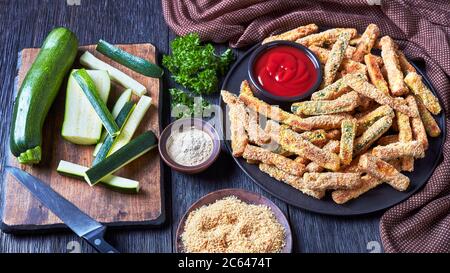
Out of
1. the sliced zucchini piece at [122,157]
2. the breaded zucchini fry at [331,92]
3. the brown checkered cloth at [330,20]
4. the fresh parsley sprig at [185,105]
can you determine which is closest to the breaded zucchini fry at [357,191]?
the breaded zucchini fry at [331,92]

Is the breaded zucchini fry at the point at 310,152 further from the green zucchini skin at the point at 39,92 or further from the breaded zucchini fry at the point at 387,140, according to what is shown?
the green zucchini skin at the point at 39,92

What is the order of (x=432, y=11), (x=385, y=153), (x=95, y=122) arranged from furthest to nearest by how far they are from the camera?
1. (x=432, y=11)
2. (x=95, y=122)
3. (x=385, y=153)

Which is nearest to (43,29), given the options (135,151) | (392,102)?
(135,151)

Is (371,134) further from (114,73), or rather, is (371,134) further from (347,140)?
(114,73)

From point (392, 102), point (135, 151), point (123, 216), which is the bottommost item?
point (123, 216)

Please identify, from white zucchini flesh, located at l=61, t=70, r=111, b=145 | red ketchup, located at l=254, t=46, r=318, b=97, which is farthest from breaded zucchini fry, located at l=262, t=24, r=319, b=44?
white zucchini flesh, located at l=61, t=70, r=111, b=145

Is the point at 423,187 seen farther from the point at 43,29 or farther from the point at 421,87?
the point at 43,29

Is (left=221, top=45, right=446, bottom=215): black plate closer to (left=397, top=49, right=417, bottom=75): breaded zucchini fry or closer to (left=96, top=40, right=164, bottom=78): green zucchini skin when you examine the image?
(left=397, top=49, right=417, bottom=75): breaded zucchini fry
